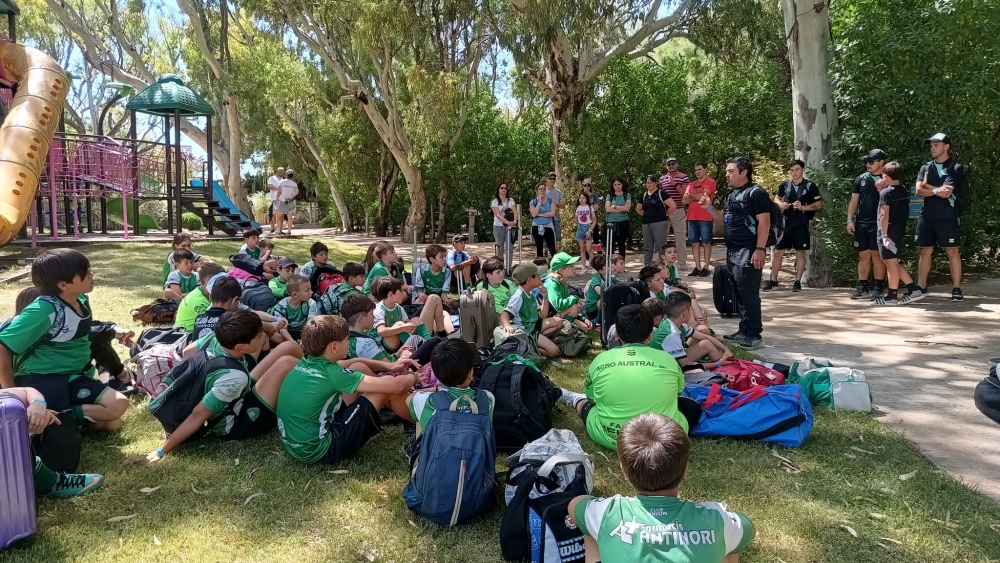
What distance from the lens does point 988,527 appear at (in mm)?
3172

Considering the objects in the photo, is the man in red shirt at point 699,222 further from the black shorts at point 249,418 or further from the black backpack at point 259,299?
the black shorts at point 249,418

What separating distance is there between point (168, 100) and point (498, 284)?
42.4ft

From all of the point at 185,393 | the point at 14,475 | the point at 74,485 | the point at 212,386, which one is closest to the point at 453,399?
the point at 212,386

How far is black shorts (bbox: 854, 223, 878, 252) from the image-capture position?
29.2ft

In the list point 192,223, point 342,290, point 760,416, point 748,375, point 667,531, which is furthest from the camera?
point 192,223

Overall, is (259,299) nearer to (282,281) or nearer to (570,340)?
(282,281)

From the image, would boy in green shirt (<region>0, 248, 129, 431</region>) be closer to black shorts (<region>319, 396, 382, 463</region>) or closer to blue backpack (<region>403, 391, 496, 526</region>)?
black shorts (<region>319, 396, 382, 463</region>)

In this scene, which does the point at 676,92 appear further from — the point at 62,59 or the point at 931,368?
the point at 62,59

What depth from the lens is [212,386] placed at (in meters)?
3.97

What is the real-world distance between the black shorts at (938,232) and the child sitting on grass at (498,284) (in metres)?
5.50

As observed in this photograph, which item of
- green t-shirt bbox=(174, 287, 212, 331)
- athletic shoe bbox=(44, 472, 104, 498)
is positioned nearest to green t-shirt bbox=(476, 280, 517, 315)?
green t-shirt bbox=(174, 287, 212, 331)

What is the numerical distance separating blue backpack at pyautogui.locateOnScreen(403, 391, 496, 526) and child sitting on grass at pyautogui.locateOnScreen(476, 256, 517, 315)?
3.23 metres

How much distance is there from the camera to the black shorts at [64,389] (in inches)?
151

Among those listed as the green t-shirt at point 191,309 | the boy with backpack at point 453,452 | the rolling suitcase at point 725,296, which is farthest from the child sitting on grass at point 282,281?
the rolling suitcase at point 725,296
